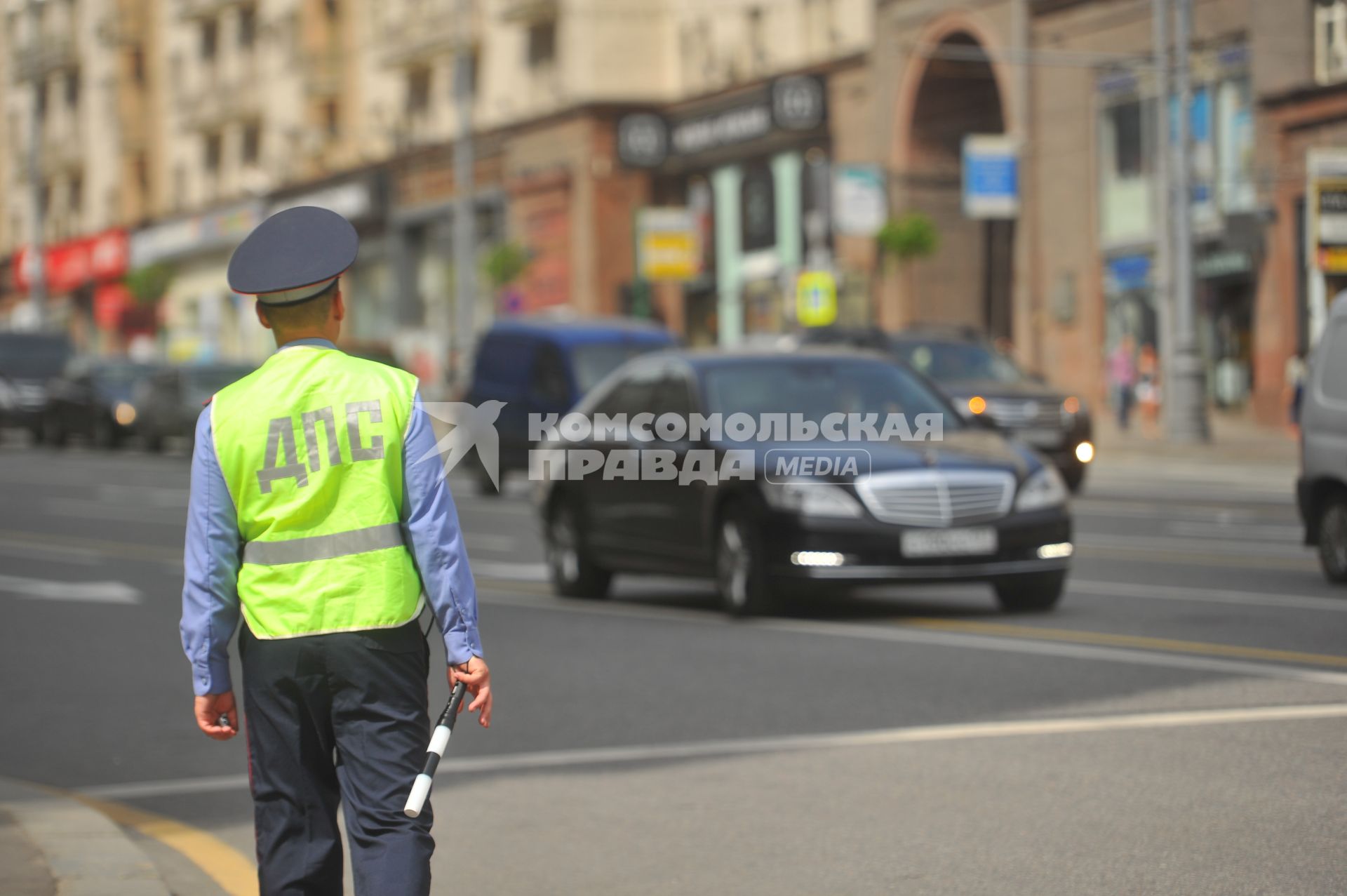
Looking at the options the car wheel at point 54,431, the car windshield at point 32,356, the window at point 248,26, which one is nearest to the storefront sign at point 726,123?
the car windshield at point 32,356

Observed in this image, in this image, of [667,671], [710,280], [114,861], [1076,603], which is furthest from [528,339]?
[710,280]

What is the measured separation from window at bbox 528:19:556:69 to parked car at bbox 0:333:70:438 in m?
13.2

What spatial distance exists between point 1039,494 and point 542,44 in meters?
43.1

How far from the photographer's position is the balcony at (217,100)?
71.3 meters

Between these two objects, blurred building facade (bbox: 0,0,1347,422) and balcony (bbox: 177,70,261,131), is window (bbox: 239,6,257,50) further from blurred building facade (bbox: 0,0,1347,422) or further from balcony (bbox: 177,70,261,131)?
balcony (bbox: 177,70,261,131)

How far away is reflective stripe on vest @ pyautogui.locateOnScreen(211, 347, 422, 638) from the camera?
14.9 ft

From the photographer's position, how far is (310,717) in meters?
4.57

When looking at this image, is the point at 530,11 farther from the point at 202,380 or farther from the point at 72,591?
the point at 72,591

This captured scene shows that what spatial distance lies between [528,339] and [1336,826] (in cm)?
1993

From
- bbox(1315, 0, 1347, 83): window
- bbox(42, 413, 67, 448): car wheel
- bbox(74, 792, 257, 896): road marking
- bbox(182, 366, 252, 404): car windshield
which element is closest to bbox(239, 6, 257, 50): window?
bbox(42, 413, 67, 448): car wheel

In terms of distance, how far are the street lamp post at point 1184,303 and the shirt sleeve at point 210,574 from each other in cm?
2793

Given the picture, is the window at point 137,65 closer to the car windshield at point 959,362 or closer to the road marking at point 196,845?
the car windshield at point 959,362

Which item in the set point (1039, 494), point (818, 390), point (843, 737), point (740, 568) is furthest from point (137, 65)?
point (843, 737)

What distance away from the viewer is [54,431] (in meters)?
45.9
